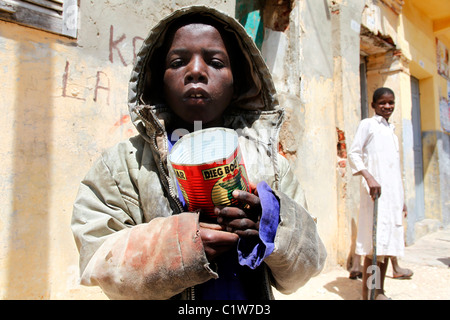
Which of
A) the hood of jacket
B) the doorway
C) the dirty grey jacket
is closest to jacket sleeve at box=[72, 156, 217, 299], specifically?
the dirty grey jacket

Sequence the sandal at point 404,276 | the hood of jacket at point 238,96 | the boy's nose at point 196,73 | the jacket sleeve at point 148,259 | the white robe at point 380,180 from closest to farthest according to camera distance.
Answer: the jacket sleeve at point 148,259 < the boy's nose at point 196,73 < the hood of jacket at point 238,96 < the white robe at point 380,180 < the sandal at point 404,276

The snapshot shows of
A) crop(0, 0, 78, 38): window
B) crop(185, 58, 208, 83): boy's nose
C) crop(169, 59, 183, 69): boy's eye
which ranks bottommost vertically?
crop(185, 58, 208, 83): boy's nose

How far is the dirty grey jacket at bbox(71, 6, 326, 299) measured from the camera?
858 millimetres

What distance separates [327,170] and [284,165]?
3.07 m

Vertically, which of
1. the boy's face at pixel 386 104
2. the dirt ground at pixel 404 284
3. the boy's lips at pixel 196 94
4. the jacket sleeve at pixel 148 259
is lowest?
the dirt ground at pixel 404 284

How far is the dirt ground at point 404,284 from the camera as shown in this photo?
3.48m

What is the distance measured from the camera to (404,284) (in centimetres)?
392

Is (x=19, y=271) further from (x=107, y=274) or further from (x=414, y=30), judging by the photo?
(x=414, y=30)

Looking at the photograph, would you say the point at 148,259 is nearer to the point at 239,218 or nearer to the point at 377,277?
the point at 239,218

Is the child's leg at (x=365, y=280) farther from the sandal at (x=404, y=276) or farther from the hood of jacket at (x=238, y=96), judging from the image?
the hood of jacket at (x=238, y=96)

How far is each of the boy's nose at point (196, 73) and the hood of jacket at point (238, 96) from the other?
0.20m

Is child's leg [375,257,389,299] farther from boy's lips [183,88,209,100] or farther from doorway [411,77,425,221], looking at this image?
doorway [411,77,425,221]

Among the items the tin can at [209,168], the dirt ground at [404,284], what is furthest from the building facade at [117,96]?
the tin can at [209,168]

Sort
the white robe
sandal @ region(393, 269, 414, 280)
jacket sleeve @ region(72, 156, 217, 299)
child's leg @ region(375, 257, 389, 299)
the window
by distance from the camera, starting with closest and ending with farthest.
→ jacket sleeve @ region(72, 156, 217, 299) < the window < child's leg @ region(375, 257, 389, 299) < the white robe < sandal @ region(393, 269, 414, 280)
